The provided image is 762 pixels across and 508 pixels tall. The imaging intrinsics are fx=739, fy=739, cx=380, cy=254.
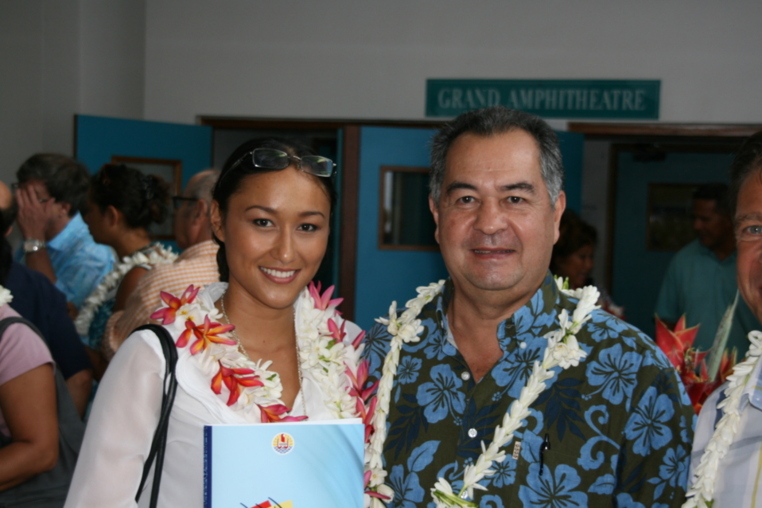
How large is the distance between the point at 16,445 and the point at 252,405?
2.53 ft

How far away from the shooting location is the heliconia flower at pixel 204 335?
4.75ft

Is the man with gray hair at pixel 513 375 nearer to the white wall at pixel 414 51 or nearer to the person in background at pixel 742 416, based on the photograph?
the person in background at pixel 742 416

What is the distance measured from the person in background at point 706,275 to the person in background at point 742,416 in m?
2.67

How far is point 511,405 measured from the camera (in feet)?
4.80

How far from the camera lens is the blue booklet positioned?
125 centimetres

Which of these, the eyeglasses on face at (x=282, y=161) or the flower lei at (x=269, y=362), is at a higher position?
the eyeglasses on face at (x=282, y=161)

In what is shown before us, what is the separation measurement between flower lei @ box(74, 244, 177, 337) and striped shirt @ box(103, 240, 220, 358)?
36cm

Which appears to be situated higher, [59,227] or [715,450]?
[59,227]

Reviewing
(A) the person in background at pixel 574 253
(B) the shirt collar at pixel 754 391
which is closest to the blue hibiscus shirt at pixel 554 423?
(B) the shirt collar at pixel 754 391

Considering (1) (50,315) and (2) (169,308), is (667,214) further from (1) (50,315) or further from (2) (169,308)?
(2) (169,308)

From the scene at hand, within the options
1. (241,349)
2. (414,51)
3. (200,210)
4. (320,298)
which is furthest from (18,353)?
(414,51)

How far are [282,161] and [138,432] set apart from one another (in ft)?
2.01

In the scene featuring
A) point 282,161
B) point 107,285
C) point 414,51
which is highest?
point 414,51

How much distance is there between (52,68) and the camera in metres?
4.56
